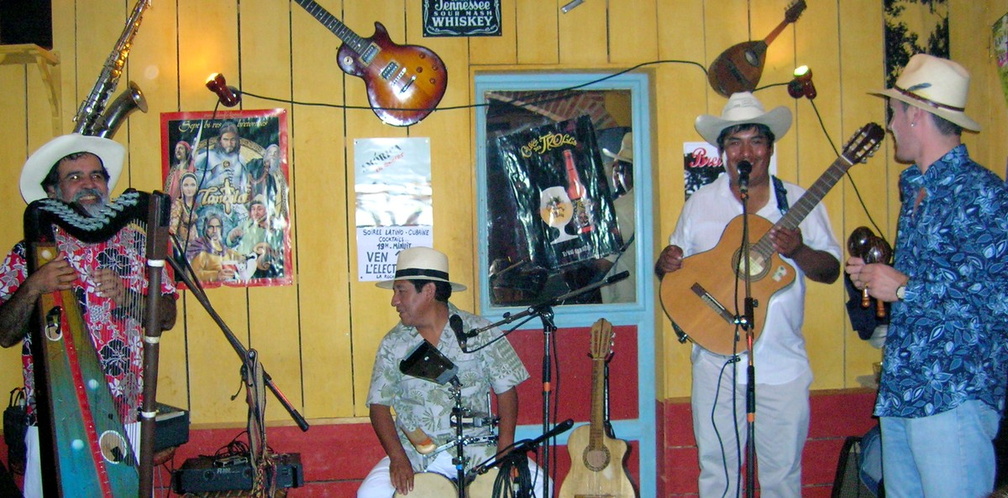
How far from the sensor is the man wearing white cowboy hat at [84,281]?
8.36 feet

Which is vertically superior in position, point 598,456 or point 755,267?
point 755,267

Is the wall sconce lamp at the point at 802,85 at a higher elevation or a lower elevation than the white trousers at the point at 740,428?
higher

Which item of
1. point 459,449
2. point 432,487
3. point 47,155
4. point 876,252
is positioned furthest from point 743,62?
point 47,155

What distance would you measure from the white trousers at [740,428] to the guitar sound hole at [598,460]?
18.0 inches

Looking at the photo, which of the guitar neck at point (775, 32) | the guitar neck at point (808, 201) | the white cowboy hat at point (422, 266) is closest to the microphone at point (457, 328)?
the white cowboy hat at point (422, 266)

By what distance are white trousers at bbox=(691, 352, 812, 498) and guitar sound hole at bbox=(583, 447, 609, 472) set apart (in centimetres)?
46

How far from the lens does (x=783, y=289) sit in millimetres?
3287

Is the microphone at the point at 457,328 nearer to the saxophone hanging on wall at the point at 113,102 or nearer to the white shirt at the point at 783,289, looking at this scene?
the white shirt at the point at 783,289

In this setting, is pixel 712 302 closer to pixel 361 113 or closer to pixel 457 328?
pixel 457 328

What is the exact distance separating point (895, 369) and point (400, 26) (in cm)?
287

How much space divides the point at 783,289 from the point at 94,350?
2.80m

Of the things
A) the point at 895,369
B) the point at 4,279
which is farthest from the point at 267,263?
the point at 895,369

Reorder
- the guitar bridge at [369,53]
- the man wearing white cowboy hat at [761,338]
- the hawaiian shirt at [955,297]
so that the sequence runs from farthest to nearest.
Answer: the guitar bridge at [369,53]
the man wearing white cowboy hat at [761,338]
the hawaiian shirt at [955,297]

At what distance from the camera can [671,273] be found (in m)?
3.52
